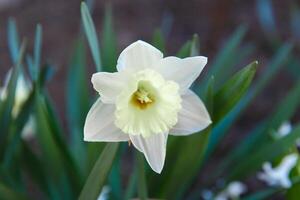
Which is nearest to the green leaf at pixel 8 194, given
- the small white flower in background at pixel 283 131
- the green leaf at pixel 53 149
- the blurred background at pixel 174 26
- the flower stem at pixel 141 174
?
the green leaf at pixel 53 149

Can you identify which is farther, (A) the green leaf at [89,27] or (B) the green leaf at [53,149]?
(B) the green leaf at [53,149]

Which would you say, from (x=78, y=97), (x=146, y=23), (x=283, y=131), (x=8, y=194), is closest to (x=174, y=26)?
(x=146, y=23)

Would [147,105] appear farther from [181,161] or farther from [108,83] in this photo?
[181,161]

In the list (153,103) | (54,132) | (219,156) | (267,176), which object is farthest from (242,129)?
(153,103)

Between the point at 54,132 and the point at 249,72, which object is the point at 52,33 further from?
the point at 249,72

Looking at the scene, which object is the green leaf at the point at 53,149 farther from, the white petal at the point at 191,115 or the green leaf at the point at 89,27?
the white petal at the point at 191,115

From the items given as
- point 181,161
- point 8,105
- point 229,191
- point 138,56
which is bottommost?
point 229,191
